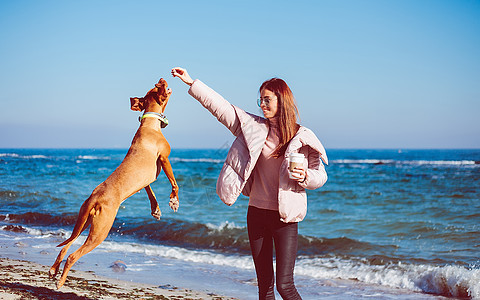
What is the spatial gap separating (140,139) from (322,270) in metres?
5.83

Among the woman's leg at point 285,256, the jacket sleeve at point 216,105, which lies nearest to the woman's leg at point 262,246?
the woman's leg at point 285,256

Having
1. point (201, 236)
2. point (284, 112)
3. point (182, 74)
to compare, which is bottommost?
point (201, 236)

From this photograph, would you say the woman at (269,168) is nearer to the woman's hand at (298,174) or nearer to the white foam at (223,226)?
the woman's hand at (298,174)

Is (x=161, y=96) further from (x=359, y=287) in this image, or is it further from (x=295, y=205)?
(x=359, y=287)

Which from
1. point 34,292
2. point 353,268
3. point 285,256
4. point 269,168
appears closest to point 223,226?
point 353,268

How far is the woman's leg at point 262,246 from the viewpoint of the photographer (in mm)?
3703

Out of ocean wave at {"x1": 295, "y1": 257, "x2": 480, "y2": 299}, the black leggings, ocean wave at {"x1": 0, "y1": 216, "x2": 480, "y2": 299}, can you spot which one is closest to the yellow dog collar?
the black leggings

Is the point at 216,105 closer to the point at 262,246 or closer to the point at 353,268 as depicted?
the point at 262,246

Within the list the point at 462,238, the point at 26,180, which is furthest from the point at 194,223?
the point at 26,180

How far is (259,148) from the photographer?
351cm

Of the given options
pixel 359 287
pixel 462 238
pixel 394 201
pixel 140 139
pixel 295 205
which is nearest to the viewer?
pixel 140 139

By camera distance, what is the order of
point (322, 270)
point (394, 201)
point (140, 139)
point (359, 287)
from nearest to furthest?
1. point (140, 139)
2. point (359, 287)
3. point (322, 270)
4. point (394, 201)

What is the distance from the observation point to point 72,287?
5102 mm

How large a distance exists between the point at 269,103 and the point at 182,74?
726 millimetres
